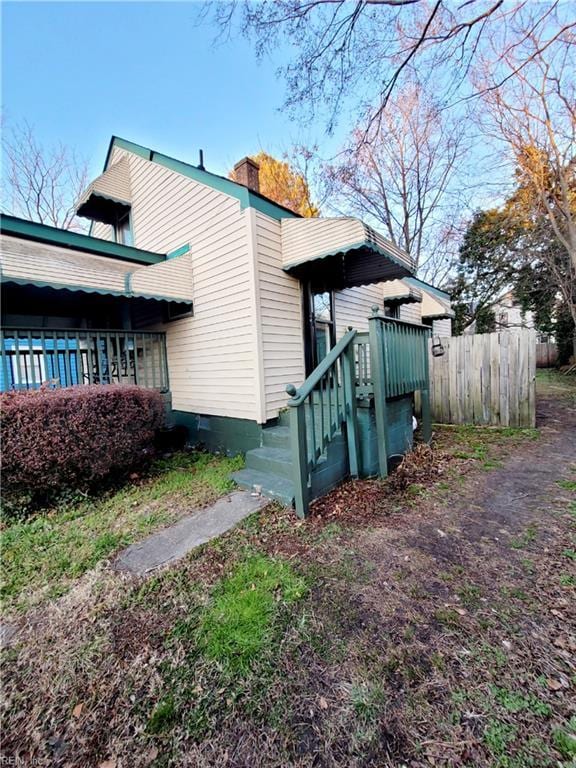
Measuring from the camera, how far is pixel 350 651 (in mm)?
1854

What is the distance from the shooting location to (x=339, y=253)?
4.68m

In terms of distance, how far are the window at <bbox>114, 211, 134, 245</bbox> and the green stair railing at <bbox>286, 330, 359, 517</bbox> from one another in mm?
6455

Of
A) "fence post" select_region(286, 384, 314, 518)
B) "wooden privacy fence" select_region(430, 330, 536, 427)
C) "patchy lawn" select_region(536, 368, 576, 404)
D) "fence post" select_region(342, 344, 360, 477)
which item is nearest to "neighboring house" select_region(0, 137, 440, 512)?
"fence post" select_region(342, 344, 360, 477)

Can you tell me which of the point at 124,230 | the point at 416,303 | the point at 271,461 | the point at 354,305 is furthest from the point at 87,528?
the point at 416,303

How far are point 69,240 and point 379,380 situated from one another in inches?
226

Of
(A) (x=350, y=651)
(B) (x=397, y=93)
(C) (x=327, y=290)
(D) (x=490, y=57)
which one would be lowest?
(A) (x=350, y=651)

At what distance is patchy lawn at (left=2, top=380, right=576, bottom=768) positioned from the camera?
56.1 inches

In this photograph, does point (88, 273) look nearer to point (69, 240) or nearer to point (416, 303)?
point (69, 240)

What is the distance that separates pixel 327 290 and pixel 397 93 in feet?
10.4

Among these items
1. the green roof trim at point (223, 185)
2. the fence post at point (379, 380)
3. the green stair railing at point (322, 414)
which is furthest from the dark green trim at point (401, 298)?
the green stair railing at point (322, 414)

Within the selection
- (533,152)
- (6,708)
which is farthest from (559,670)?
(533,152)

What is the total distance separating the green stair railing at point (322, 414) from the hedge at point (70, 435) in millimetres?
2503

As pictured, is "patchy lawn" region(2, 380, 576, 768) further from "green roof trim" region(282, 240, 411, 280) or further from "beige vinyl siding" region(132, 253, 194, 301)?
"beige vinyl siding" region(132, 253, 194, 301)

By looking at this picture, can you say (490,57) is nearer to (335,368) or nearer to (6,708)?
(335,368)
